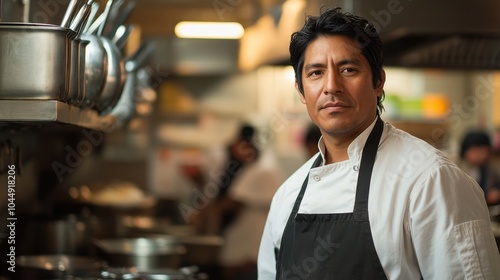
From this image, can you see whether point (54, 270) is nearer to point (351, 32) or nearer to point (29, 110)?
point (29, 110)

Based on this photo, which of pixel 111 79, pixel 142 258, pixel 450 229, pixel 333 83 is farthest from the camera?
pixel 142 258

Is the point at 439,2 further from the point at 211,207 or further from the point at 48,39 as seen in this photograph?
the point at 211,207

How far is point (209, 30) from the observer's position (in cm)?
695

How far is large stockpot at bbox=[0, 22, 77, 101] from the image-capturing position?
1.93 meters

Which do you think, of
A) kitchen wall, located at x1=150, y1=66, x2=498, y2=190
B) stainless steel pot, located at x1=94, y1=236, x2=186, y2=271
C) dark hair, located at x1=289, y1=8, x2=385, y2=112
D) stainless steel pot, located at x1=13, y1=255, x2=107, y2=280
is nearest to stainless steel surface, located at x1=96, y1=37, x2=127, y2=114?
stainless steel pot, located at x1=13, y1=255, x2=107, y2=280

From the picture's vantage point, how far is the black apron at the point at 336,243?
2004 mm

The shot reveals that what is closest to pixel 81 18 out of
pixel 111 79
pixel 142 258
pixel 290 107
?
pixel 111 79

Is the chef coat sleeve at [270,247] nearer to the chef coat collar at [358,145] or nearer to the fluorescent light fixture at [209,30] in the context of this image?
the chef coat collar at [358,145]

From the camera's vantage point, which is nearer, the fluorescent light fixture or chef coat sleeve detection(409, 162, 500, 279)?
chef coat sleeve detection(409, 162, 500, 279)

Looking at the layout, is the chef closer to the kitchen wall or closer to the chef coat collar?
the chef coat collar

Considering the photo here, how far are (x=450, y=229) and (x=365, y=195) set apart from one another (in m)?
0.24

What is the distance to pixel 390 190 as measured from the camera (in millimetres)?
2021

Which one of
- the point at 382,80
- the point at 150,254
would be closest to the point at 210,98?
the point at 150,254

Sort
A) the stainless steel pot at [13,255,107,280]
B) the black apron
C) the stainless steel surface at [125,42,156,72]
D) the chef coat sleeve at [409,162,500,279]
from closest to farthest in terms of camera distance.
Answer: the chef coat sleeve at [409,162,500,279] → the black apron → the stainless steel pot at [13,255,107,280] → the stainless steel surface at [125,42,156,72]
